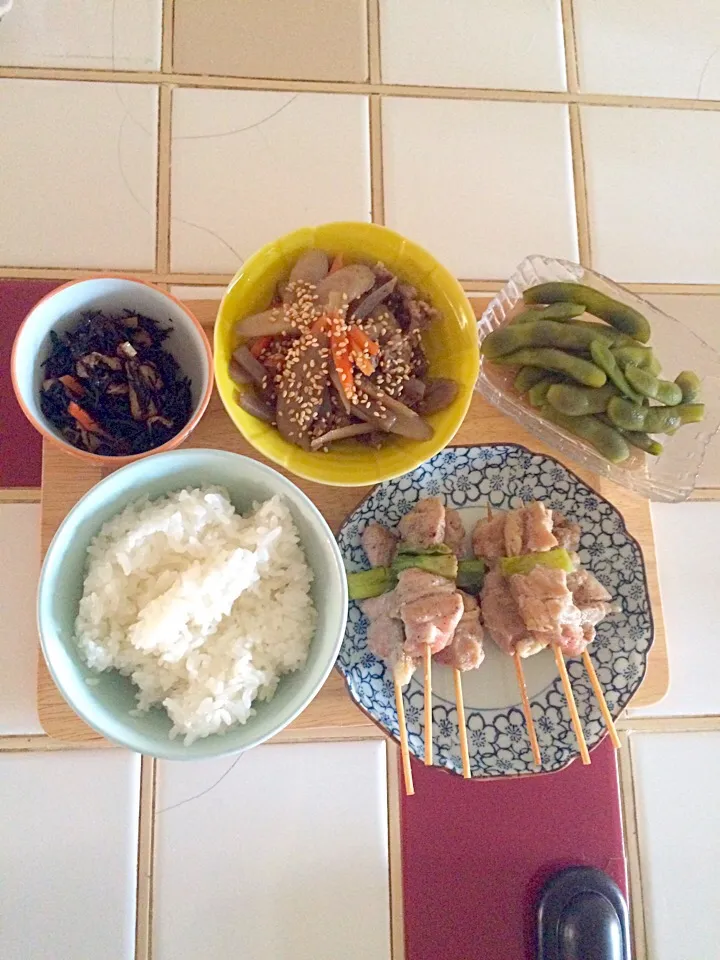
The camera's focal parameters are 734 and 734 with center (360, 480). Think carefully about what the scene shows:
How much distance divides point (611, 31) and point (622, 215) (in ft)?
1.66

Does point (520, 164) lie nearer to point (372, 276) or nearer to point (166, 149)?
point (372, 276)

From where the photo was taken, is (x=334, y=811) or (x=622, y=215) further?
(x=622, y=215)

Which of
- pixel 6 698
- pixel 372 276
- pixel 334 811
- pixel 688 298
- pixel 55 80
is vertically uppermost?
pixel 55 80

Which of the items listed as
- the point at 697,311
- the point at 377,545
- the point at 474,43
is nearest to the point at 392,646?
the point at 377,545

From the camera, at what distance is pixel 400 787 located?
1.60 metres

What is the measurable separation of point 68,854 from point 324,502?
923mm

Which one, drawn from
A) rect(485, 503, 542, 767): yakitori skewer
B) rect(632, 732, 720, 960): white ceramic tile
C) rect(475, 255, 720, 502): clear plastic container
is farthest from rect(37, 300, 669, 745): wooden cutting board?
rect(632, 732, 720, 960): white ceramic tile

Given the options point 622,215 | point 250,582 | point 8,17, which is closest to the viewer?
point 250,582

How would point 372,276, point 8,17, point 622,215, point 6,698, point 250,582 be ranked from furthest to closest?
point 622,215
point 8,17
point 6,698
point 372,276
point 250,582

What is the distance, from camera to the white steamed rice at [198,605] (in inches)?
47.1

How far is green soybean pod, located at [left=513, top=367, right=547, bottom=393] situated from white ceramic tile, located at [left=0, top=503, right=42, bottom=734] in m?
1.05

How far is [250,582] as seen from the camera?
4.10ft

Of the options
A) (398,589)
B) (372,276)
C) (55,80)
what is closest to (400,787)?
(398,589)

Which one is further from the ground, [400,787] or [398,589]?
[398,589]
